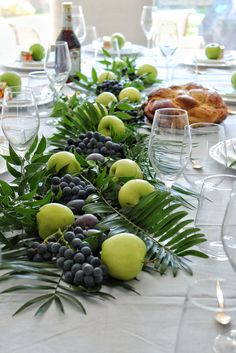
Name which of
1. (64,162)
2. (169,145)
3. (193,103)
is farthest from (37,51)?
(169,145)

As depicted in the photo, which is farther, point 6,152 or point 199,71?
point 199,71

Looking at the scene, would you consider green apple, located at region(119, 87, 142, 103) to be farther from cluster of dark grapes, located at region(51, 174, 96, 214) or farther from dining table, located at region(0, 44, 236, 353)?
dining table, located at region(0, 44, 236, 353)

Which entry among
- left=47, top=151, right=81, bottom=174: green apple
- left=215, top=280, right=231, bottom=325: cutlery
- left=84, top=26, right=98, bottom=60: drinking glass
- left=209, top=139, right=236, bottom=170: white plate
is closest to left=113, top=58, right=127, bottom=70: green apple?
left=84, top=26, right=98, bottom=60: drinking glass

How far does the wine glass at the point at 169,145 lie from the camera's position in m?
0.97

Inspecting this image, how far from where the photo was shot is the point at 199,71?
227 cm

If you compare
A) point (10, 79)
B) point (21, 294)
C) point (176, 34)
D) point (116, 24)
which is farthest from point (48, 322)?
point (116, 24)

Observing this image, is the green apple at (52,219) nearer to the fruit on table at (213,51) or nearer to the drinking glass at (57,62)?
the drinking glass at (57,62)

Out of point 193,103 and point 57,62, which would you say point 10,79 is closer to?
point 57,62

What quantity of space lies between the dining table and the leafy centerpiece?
13mm

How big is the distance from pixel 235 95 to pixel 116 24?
2352 mm

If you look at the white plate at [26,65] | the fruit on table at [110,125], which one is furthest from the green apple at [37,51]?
the fruit on table at [110,125]

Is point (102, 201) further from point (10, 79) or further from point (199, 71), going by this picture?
point (199, 71)

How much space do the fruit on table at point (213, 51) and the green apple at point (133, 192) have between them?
1.57 meters

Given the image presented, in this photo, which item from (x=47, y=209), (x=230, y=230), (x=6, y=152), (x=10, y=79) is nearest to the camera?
(x=230, y=230)
